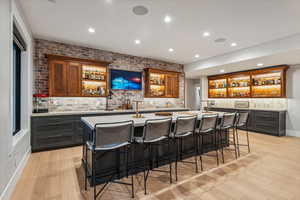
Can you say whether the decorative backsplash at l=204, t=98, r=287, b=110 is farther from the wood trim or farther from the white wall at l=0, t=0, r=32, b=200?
the white wall at l=0, t=0, r=32, b=200

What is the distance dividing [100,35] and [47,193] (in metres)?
3.53

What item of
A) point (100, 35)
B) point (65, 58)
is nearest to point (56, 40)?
point (65, 58)

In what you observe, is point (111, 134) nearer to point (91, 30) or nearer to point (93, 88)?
point (91, 30)

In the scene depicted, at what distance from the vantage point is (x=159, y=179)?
7.92 ft

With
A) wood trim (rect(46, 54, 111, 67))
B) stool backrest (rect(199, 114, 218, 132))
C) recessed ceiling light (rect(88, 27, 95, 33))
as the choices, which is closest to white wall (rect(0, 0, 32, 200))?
recessed ceiling light (rect(88, 27, 95, 33))

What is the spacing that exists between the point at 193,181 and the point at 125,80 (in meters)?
4.08

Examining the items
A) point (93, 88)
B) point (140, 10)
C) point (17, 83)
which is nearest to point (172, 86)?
point (93, 88)

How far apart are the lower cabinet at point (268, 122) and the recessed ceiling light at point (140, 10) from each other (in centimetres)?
546

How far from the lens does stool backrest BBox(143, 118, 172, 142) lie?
6.83 feet

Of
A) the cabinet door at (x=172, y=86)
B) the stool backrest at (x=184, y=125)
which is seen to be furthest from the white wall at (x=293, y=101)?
the stool backrest at (x=184, y=125)

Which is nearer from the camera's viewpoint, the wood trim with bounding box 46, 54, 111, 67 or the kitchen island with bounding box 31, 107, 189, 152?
the kitchen island with bounding box 31, 107, 189, 152

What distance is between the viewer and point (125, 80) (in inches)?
216

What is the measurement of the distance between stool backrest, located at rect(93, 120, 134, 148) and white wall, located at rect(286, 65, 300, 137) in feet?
20.6

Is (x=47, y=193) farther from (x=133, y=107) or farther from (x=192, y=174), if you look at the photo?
(x=133, y=107)
